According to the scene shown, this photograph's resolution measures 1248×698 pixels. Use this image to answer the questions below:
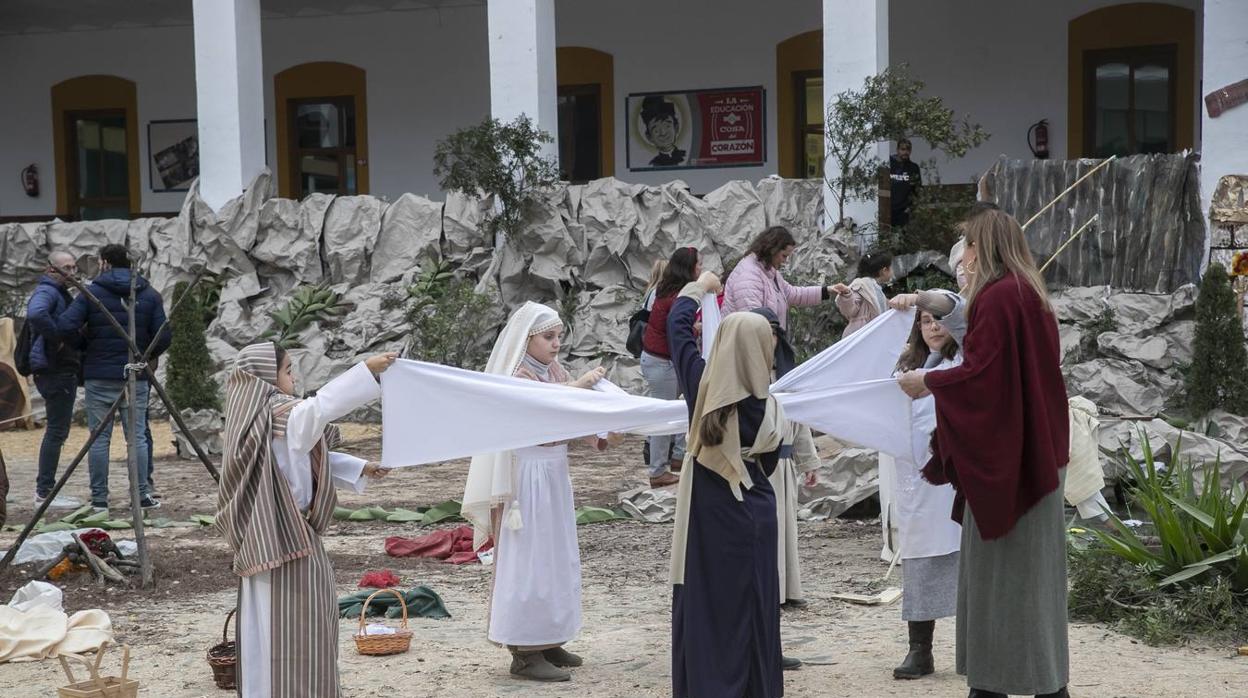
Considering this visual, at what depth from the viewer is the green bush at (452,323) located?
14.2 meters

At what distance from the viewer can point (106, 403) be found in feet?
31.4

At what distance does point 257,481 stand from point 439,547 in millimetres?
3688

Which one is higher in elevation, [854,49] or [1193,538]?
[854,49]

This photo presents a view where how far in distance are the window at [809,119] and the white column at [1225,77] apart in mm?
5618

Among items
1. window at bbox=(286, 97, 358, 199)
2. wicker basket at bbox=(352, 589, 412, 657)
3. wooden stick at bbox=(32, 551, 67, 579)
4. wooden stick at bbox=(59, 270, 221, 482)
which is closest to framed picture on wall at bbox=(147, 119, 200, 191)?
window at bbox=(286, 97, 358, 199)

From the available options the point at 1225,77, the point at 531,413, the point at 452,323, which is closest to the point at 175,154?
the point at 452,323

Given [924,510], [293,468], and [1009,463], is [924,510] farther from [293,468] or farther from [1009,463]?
[293,468]

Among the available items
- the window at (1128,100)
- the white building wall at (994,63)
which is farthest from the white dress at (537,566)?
the window at (1128,100)

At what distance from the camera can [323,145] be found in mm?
20078

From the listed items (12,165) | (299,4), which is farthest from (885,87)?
(12,165)

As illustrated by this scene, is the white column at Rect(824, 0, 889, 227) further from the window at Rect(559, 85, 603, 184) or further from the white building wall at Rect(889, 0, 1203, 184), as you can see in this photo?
the window at Rect(559, 85, 603, 184)

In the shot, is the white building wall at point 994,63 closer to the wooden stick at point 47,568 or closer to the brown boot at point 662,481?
the brown boot at point 662,481

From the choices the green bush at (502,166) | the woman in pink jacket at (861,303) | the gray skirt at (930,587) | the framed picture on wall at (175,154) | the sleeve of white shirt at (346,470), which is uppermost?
the framed picture on wall at (175,154)

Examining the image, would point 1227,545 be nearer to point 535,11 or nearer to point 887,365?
point 887,365
